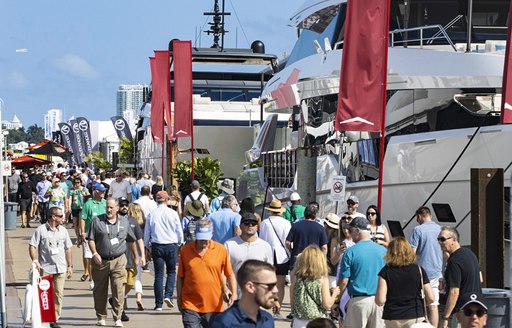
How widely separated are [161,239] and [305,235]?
7.63 ft

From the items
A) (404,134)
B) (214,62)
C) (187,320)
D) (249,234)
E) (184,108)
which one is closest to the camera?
(187,320)

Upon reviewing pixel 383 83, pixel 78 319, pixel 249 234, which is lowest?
pixel 78 319

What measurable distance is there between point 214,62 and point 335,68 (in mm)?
20750

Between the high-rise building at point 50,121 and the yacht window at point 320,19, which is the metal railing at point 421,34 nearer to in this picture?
the yacht window at point 320,19

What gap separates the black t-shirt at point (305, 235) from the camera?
604 inches

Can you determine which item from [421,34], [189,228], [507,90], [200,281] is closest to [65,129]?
[189,228]

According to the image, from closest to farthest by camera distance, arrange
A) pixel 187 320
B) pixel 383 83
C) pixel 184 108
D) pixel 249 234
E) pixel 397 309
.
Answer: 1. pixel 397 309
2. pixel 187 320
3. pixel 249 234
4. pixel 383 83
5. pixel 184 108

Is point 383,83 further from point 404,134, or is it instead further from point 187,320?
point 187,320

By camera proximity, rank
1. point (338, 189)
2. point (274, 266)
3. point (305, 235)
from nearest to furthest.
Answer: point (274, 266) < point (305, 235) < point (338, 189)

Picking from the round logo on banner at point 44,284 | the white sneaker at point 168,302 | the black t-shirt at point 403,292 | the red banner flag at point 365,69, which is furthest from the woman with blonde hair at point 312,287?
the white sneaker at point 168,302

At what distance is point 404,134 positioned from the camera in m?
19.2

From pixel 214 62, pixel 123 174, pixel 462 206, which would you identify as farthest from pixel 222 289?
pixel 214 62

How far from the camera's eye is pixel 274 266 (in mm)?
13484

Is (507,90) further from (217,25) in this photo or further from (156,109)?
(217,25)
